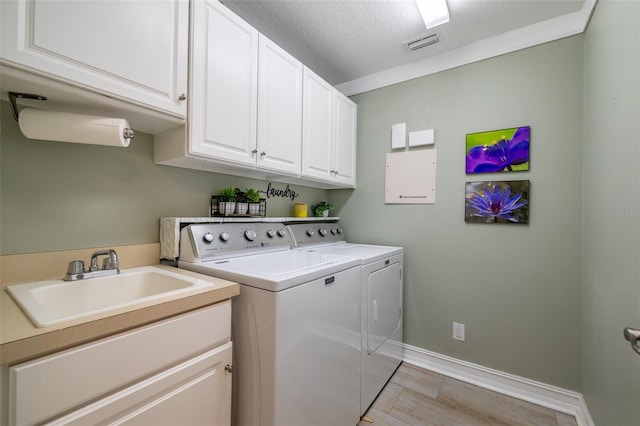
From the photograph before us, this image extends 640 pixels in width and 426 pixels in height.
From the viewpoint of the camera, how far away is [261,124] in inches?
63.2

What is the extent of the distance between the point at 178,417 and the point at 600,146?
2255 mm

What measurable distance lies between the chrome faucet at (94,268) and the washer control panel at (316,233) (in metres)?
1.06

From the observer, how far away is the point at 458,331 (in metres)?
2.05

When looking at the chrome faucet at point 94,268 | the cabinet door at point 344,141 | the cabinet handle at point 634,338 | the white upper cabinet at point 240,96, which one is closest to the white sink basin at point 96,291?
the chrome faucet at point 94,268

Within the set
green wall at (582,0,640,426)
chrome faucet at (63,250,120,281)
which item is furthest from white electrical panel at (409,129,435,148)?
chrome faucet at (63,250,120,281)

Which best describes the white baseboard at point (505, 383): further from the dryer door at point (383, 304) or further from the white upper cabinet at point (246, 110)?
the white upper cabinet at point (246, 110)

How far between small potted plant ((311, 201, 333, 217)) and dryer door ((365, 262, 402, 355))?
2.72 ft

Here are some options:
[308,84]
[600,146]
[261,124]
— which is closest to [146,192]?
[261,124]

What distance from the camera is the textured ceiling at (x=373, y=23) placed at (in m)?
1.64

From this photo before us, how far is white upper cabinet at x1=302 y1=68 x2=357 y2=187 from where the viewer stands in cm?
197

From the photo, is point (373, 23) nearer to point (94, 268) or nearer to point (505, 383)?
point (94, 268)

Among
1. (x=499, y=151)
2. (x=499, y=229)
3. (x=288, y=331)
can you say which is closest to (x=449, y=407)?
(x=499, y=229)

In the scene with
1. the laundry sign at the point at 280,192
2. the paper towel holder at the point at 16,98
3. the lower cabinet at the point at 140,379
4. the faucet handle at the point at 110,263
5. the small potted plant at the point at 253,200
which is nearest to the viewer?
the lower cabinet at the point at 140,379

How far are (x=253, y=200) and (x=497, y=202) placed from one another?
68.1 inches
